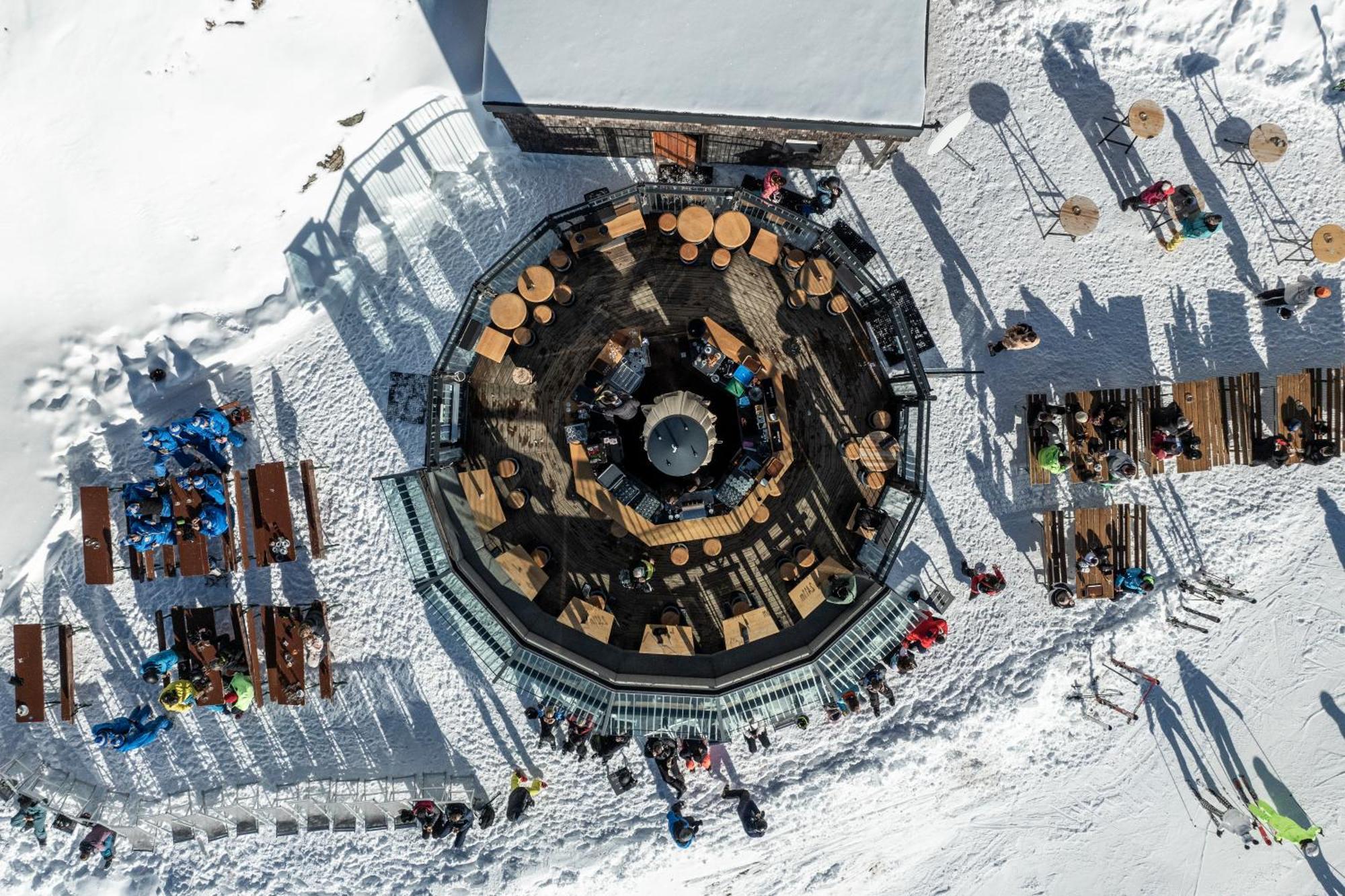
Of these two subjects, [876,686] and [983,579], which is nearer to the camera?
[983,579]

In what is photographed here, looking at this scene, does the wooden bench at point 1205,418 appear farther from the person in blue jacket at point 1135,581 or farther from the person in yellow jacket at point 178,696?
the person in yellow jacket at point 178,696

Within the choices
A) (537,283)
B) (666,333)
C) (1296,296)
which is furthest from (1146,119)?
(537,283)

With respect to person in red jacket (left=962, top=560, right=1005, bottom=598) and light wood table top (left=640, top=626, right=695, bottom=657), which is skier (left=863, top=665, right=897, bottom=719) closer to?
person in red jacket (left=962, top=560, right=1005, bottom=598)

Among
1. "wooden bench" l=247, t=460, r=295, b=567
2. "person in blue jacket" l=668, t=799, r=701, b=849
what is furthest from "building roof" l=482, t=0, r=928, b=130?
"person in blue jacket" l=668, t=799, r=701, b=849

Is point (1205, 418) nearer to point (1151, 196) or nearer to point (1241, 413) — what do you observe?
point (1241, 413)

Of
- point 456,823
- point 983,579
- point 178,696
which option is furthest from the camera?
point 456,823

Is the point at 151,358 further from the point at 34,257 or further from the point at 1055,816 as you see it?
the point at 1055,816
